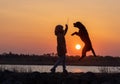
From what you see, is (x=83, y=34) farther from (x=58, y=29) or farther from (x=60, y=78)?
(x=60, y=78)

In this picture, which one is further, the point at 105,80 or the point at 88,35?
the point at 88,35

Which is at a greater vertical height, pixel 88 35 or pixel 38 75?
pixel 88 35

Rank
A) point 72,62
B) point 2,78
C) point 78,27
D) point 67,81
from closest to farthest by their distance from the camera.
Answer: point 67,81, point 2,78, point 78,27, point 72,62

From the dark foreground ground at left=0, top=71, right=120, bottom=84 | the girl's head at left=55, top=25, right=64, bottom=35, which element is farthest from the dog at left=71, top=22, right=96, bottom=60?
the dark foreground ground at left=0, top=71, right=120, bottom=84

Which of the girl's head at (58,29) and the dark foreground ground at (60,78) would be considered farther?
the girl's head at (58,29)

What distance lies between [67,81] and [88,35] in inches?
158

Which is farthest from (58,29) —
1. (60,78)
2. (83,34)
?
(60,78)

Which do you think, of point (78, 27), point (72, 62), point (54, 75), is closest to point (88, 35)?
point (78, 27)

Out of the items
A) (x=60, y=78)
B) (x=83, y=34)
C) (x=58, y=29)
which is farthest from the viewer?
(x=83, y=34)

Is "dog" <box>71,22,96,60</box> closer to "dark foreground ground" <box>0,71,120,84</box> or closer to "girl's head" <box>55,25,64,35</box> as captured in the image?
"girl's head" <box>55,25,64,35</box>

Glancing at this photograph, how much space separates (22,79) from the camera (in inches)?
979

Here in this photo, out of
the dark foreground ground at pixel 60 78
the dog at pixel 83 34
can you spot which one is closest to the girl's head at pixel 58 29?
the dog at pixel 83 34

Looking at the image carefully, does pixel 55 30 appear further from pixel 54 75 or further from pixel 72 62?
pixel 72 62

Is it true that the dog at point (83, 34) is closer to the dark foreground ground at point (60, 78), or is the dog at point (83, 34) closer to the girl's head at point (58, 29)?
the girl's head at point (58, 29)
